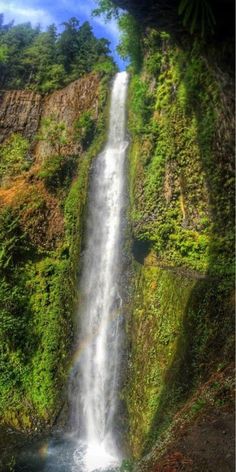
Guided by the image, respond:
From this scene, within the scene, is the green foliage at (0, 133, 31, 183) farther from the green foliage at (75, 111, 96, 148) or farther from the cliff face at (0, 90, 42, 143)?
the green foliage at (75, 111, 96, 148)

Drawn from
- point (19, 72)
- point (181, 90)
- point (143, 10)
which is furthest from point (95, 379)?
point (19, 72)

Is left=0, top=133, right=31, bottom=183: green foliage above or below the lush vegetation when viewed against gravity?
below

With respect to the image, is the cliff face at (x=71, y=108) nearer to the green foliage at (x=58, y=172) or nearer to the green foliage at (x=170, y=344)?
the green foliage at (x=58, y=172)

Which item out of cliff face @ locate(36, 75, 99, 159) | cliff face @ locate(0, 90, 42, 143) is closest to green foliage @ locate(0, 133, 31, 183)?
cliff face @ locate(0, 90, 42, 143)

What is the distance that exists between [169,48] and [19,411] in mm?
13587

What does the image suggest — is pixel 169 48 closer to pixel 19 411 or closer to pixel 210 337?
pixel 210 337

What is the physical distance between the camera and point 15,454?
11.3 meters

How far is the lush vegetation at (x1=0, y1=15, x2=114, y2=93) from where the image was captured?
28.1m

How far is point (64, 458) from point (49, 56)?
27608 mm

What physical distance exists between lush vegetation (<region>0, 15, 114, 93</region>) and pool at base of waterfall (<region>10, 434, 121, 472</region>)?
872 inches

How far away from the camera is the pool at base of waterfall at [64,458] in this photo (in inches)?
A: 407

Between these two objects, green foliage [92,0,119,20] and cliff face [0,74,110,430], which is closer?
cliff face [0,74,110,430]

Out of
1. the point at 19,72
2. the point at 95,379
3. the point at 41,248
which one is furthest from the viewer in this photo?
the point at 19,72

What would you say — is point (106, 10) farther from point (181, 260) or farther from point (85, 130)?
point (181, 260)
